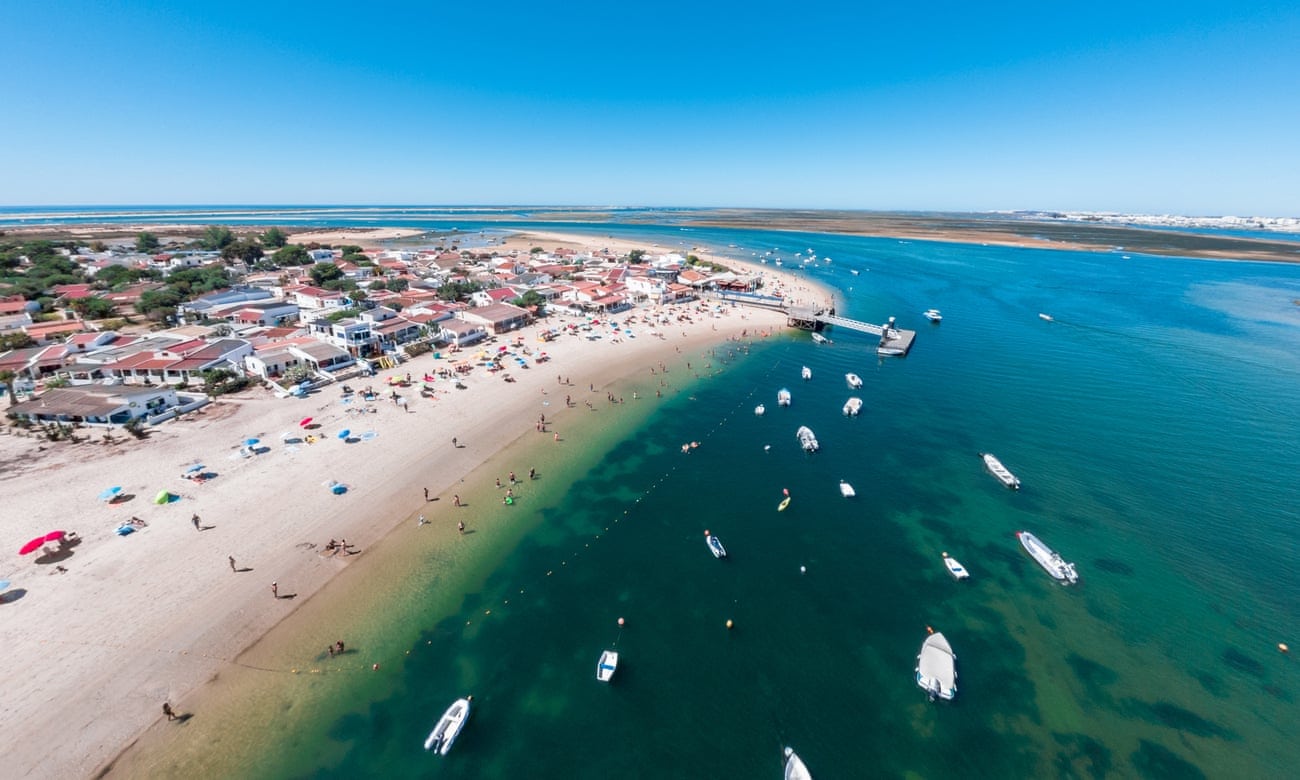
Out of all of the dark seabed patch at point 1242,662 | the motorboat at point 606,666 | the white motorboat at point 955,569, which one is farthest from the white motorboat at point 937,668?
the motorboat at point 606,666

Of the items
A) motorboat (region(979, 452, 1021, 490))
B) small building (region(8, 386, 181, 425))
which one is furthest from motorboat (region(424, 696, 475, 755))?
small building (region(8, 386, 181, 425))

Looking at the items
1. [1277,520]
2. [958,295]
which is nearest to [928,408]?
[1277,520]

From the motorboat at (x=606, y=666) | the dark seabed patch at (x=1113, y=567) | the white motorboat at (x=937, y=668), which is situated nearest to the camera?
the white motorboat at (x=937, y=668)

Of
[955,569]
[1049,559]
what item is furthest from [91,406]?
[1049,559]

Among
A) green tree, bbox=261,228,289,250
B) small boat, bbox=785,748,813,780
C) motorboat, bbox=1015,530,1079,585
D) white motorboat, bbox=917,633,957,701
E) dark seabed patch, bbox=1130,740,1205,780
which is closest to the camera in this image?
small boat, bbox=785,748,813,780

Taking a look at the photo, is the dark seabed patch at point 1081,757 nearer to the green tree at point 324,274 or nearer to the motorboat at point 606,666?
the motorboat at point 606,666

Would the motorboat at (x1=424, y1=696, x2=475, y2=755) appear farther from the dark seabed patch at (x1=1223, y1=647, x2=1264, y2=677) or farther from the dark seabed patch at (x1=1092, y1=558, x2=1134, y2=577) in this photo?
the dark seabed patch at (x1=1223, y1=647, x2=1264, y2=677)

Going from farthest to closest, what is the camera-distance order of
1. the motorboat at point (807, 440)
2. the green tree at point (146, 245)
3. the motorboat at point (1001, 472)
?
the green tree at point (146, 245) → the motorboat at point (807, 440) → the motorboat at point (1001, 472)
